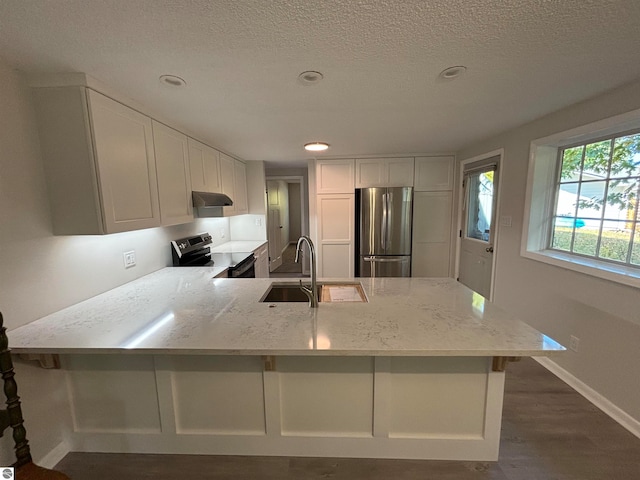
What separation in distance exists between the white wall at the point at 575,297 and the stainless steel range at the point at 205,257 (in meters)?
2.82

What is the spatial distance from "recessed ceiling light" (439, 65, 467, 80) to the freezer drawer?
2747 mm

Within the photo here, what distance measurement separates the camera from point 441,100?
6.23 feet

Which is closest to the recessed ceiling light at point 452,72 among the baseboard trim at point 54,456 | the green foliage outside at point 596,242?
the green foliage outside at point 596,242

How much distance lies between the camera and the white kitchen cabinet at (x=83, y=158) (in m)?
1.46

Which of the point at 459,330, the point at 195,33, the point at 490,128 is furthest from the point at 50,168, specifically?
the point at 490,128

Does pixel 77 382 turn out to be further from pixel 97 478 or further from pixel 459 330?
pixel 459 330

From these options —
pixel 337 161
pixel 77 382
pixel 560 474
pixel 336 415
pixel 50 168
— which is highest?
pixel 337 161

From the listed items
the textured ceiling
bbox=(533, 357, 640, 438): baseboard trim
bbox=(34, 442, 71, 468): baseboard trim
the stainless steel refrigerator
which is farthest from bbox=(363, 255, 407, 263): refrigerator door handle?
bbox=(34, 442, 71, 468): baseboard trim

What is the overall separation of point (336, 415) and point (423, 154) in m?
3.54

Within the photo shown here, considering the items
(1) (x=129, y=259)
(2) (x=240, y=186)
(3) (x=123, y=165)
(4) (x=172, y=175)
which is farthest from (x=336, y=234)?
(3) (x=123, y=165)

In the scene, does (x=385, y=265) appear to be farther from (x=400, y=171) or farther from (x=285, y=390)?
(x=285, y=390)

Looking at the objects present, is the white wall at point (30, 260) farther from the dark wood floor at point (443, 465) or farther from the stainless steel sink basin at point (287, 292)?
the stainless steel sink basin at point (287, 292)

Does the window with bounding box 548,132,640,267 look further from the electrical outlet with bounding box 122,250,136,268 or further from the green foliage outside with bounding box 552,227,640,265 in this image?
the electrical outlet with bounding box 122,250,136,268

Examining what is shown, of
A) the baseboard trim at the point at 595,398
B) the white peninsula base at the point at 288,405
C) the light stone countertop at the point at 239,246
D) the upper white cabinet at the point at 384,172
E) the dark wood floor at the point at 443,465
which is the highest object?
the upper white cabinet at the point at 384,172
